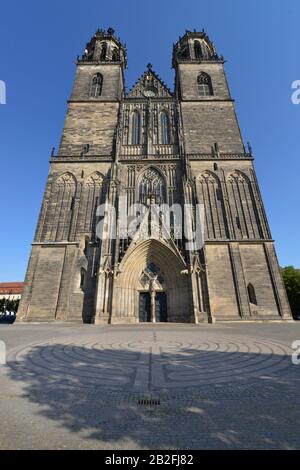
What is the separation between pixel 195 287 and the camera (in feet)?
46.9

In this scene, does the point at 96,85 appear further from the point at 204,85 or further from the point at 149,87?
the point at 204,85

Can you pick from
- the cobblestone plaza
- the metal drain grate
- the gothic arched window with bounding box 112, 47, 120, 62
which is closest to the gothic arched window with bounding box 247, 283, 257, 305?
the cobblestone plaza

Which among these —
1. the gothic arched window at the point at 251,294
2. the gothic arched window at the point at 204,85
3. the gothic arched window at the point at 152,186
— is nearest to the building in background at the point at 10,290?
the gothic arched window at the point at 152,186

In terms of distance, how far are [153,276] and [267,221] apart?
920 cm

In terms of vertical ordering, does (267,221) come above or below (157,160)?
below

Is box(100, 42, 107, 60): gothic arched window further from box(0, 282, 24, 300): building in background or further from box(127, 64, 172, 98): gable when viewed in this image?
box(0, 282, 24, 300): building in background

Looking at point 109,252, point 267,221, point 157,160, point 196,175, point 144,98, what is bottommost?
point 109,252

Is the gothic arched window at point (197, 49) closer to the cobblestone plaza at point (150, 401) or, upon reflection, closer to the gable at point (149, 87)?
the gable at point (149, 87)

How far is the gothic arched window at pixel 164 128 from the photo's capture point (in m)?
21.2

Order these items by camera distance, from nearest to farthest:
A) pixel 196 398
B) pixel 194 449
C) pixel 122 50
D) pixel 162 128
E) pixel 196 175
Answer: pixel 194 449 < pixel 196 398 < pixel 196 175 < pixel 162 128 < pixel 122 50

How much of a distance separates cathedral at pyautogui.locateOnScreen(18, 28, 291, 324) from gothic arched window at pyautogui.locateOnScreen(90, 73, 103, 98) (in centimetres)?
118

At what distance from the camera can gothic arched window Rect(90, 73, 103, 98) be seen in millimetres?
24328

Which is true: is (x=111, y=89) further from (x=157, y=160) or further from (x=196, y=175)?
(x=196, y=175)

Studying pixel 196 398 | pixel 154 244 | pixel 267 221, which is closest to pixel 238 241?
pixel 267 221
